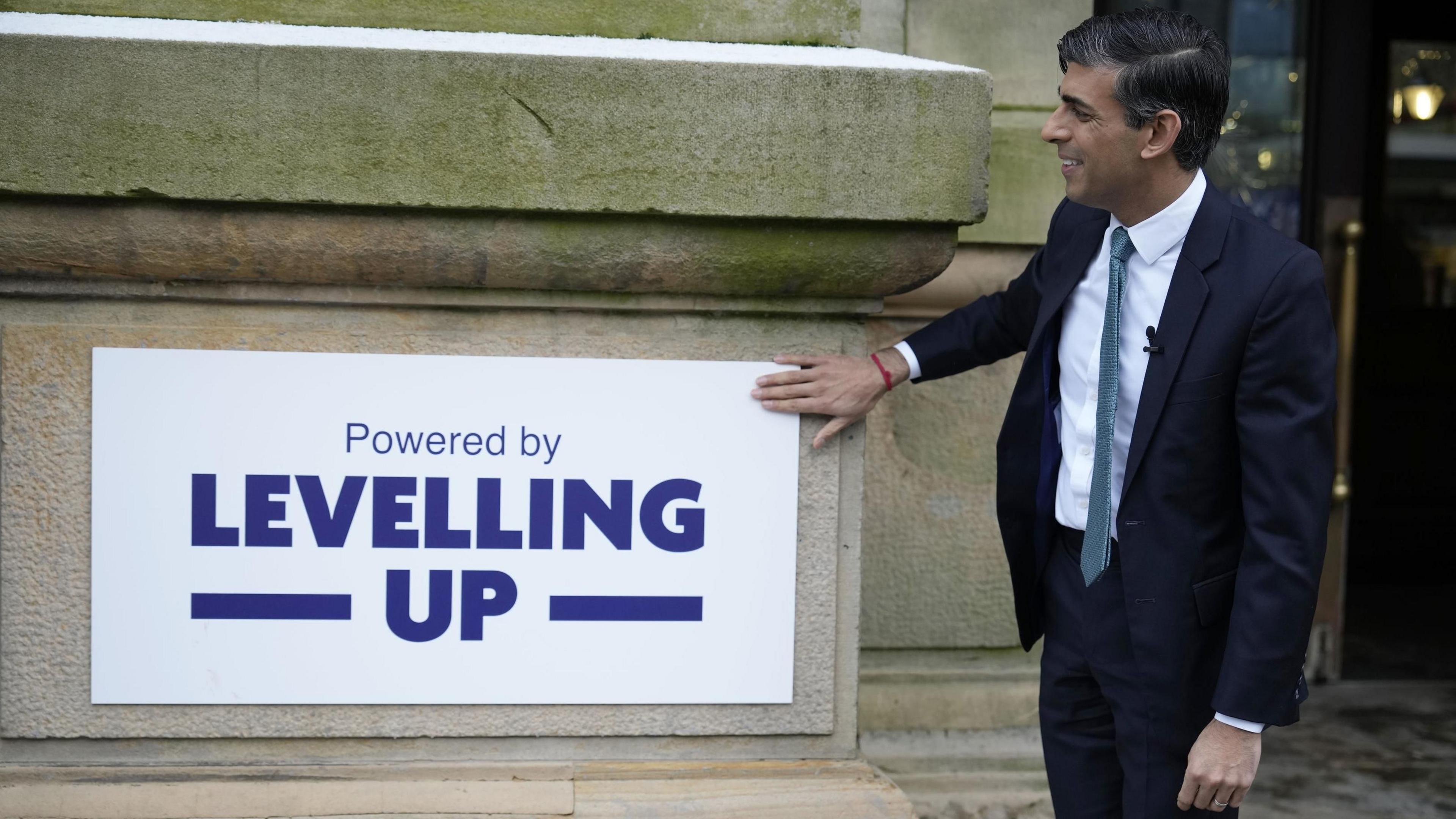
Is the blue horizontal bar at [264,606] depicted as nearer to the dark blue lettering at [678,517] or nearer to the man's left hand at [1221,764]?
the dark blue lettering at [678,517]

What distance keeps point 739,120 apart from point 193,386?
110cm

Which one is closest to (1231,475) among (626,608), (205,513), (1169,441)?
(1169,441)

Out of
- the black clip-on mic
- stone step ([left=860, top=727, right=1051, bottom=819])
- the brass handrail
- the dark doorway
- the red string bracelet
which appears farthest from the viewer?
the dark doorway

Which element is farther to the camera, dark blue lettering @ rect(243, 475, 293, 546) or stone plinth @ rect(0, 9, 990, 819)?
dark blue lettering @ rect(243, 475, 293, 546)

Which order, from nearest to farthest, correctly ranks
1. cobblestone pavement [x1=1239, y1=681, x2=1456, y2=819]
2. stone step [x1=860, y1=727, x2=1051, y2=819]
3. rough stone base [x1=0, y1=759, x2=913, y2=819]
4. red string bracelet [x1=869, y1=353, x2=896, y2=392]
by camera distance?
rough stone base [x1=0, y1=759, x2=913, y2=819], red string bracelet [x1=869, y1=353, x2=896, y2=392], stone step [x1=860, y1=727, x2=1051, y2=819], cobblestone pavement [x1=1239, y1=681, x2=1456, y2=819]

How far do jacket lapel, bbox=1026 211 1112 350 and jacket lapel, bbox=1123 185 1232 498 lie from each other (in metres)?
0.23

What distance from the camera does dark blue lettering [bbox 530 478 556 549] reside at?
2477mm

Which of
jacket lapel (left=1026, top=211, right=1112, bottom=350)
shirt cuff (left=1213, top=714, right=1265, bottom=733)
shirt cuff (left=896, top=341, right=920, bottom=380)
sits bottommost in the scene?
shirt cuff (left=1213, top=714, right=1265, bottom=733)

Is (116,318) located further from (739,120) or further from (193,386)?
(739,120)

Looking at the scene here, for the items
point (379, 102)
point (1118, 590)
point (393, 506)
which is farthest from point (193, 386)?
point (1118, 590)

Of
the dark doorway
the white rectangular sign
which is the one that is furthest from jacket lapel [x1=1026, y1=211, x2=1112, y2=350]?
the dark doorway

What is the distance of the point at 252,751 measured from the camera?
2512 mm

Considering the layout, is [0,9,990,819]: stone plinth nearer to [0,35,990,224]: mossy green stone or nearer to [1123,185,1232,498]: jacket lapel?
[0,35,990,224]: mossy green stone

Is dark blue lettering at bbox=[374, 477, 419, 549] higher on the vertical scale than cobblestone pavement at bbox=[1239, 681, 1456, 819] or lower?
higher
